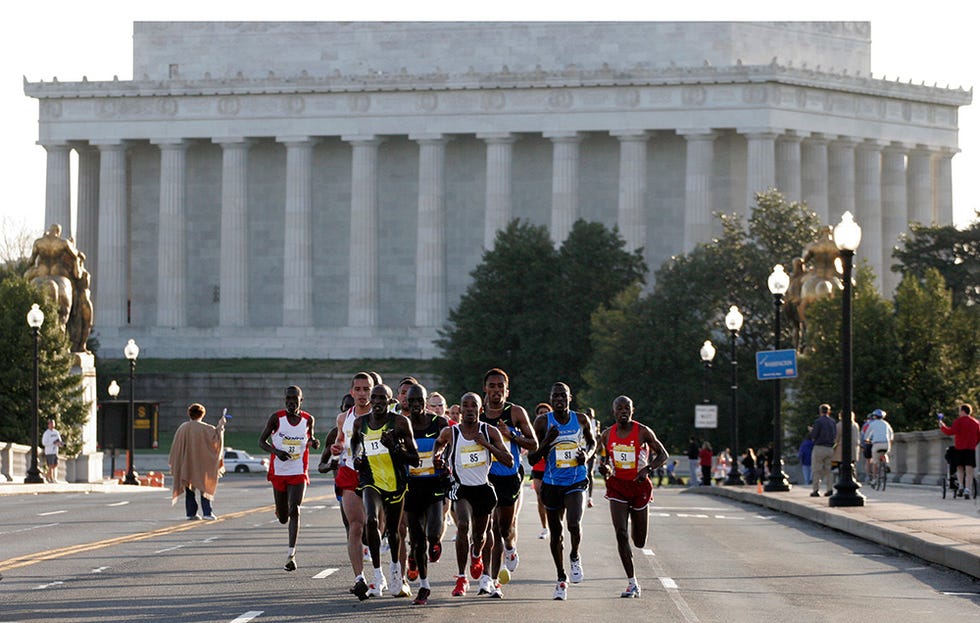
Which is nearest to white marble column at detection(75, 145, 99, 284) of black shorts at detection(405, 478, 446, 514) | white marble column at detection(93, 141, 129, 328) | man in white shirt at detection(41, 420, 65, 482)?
white marble column at detection(93, 141, 129, 328)

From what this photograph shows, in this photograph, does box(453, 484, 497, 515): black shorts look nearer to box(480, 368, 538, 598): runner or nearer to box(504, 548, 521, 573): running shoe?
box(480, 368, 538, 598): runner

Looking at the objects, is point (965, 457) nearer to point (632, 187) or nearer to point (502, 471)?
point (502, 471)

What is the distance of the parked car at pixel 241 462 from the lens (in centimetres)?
10012

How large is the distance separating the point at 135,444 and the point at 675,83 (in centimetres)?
5301

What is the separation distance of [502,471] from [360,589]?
7.17 ft

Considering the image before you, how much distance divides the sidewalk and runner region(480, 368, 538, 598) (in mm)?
5930

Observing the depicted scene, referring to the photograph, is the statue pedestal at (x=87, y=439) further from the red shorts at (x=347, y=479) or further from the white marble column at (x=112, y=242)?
the red shorts at (x=347, y=479)

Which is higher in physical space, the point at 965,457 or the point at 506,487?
the point at 506,487

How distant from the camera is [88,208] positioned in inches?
5266

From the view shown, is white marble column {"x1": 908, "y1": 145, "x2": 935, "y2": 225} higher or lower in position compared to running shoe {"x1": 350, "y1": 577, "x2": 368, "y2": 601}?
higher

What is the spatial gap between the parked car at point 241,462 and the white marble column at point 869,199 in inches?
1670

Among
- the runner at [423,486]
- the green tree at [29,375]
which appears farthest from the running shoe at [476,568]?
the green tree at [29,375]

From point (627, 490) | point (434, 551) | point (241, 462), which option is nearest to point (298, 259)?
point (241, 462)

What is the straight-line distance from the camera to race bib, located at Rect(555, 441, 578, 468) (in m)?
24.4
